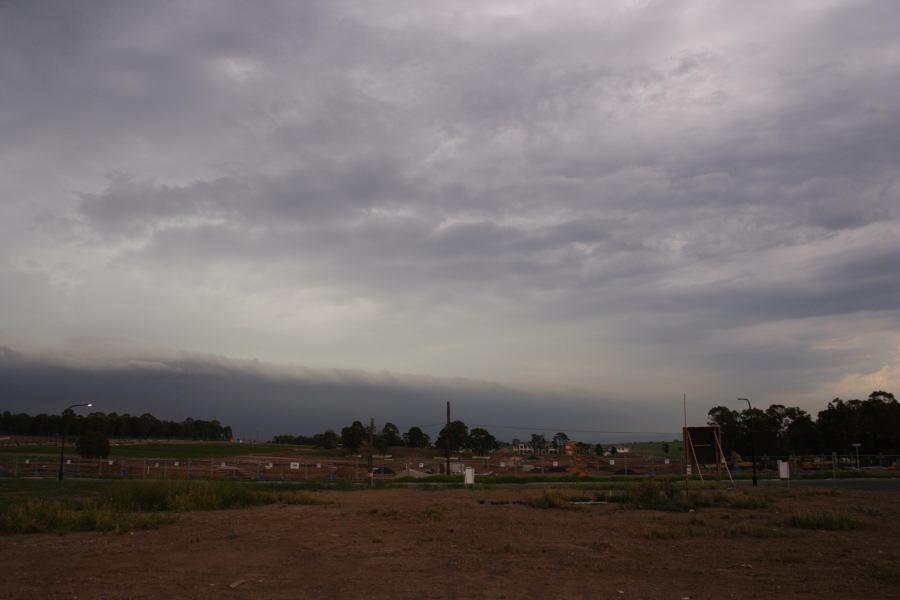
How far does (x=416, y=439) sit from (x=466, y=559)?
125473 mm

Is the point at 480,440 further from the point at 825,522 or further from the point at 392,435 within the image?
the point at 825,522

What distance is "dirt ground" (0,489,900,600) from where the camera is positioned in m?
10.9

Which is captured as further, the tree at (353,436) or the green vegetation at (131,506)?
Answer: the tree at (353,436)

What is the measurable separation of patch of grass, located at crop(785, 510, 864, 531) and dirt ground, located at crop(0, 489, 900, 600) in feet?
1.58

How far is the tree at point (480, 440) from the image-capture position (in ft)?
389

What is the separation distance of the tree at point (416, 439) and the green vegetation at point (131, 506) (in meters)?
108

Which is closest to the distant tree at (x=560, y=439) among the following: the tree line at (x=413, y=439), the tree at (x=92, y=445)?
the tree line at (x=413, y=439)

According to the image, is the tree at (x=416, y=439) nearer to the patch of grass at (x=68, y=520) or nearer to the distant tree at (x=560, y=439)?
the distant tree at (x=560, y=439)

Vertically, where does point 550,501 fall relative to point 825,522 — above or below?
below

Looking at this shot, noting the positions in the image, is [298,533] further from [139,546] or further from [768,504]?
[768,504]

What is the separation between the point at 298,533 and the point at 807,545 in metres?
11.1

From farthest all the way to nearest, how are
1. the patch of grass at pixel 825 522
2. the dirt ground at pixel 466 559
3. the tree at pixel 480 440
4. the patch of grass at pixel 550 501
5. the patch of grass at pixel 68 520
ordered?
the tree at pixel 480 440 < the patch of grass at pixel 550 501 < the patch of grass at pixel 68 520 < the patch of grass at pixel 825 522 < the dirt ground at pixel 466 559

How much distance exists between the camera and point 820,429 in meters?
85.9

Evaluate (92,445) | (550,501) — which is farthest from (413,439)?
(550,501)
